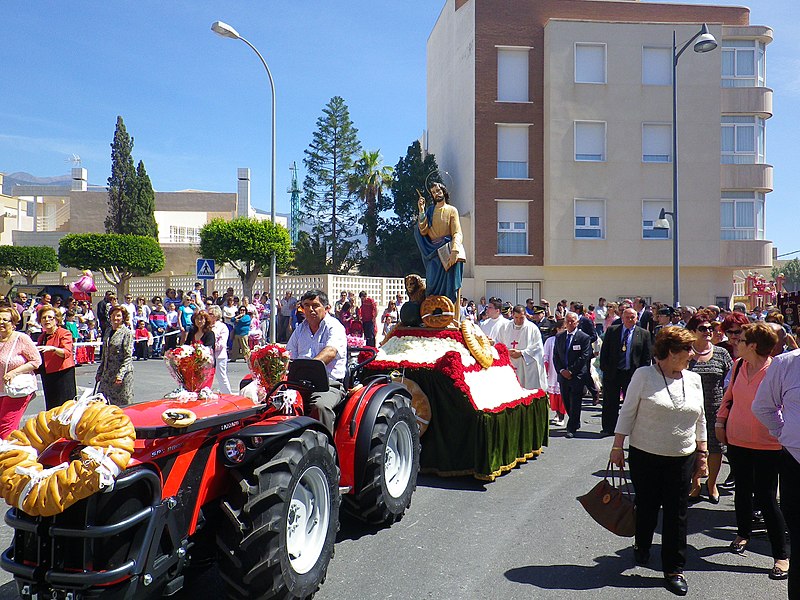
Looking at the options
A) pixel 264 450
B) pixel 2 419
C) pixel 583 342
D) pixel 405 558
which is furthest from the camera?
pixel 583 342

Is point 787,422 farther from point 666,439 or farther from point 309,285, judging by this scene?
point 309,285

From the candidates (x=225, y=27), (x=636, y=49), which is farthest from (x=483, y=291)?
(x=225, y=27)

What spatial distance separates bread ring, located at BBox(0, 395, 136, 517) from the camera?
3.18 meters

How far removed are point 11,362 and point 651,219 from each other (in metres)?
28.0

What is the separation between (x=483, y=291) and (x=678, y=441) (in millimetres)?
25809

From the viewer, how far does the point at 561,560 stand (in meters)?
5.25

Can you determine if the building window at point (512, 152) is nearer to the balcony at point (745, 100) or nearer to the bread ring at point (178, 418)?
the balcony at point (745, 100)

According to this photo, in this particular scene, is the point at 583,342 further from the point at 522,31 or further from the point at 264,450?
the point at 522,31

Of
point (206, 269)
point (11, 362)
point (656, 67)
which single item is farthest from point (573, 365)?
point (656, 67)

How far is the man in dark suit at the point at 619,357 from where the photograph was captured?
9.72m

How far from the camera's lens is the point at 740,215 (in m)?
31.0

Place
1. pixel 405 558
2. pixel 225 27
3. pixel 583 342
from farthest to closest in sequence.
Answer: pixel 225 27 → pixel 583 342 → pixel 405 558

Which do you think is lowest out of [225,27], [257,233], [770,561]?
[770,561]

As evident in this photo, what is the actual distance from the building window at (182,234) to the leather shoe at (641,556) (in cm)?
4862
